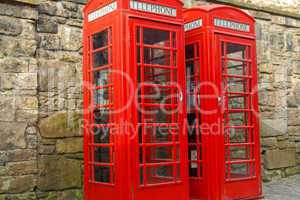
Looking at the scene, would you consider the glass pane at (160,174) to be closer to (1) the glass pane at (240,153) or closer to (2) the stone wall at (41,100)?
(1) the glass pane at (240,153)

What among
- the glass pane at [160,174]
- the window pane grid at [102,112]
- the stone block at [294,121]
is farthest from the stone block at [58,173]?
the stone block at [294,121]

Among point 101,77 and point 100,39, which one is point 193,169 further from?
point 100,39

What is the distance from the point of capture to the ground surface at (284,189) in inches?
221

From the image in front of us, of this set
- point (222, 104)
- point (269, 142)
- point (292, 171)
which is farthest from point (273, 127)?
point (222, 104)

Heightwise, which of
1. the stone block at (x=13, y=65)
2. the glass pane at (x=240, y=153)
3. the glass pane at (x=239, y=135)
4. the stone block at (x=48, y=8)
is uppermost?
the stone block at (x=48, y=8)

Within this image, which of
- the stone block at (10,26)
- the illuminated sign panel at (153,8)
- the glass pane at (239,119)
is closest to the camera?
the illuminated sign panel at (153,8)

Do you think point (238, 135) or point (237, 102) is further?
point (238, 135)

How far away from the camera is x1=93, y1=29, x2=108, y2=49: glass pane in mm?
4261

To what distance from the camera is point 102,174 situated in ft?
14.0

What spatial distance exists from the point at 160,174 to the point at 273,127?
133 inches

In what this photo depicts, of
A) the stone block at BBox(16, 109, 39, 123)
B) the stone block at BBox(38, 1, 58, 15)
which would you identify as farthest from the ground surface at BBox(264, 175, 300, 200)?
the stone block at BBox(38, 1, 58, 15)

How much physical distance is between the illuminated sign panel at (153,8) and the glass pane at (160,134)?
1.12 m

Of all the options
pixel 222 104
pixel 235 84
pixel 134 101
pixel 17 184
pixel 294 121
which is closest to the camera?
pixel 134 101

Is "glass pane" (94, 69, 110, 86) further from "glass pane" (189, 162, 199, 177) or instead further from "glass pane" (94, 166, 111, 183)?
"glass pane" (189, 162, 199, 177)
